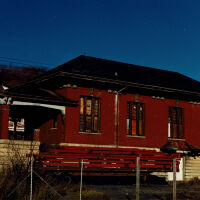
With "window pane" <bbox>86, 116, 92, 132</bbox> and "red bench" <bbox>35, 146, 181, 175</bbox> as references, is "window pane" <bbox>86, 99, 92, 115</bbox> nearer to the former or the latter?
"window pane" <bbox>86, 116, 92, 132</bbox>

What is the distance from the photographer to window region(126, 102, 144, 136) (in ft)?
85.8

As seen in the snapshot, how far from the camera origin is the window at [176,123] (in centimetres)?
2808

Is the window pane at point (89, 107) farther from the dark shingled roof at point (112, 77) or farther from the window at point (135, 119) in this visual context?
the window at point (135, 119)

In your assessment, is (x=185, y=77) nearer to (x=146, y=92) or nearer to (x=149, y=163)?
(x=146, y=92)

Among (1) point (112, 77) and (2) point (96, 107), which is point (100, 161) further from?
(1) point (112, 77)

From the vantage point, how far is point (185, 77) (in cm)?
3294

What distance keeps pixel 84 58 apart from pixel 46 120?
A: 562 cm

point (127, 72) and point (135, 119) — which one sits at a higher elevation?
point (127, 72)

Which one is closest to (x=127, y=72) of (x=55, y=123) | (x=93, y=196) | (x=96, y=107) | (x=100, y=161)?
(x=96, y=107)

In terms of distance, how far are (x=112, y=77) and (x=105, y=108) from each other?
6.93 ft

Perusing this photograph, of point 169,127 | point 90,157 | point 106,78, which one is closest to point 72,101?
point 106,78

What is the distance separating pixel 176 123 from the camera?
28.3 meters

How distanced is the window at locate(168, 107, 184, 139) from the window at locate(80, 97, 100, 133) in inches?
241

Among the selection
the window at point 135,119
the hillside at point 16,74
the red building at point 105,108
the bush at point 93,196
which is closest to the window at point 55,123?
the red building at point 105,108
